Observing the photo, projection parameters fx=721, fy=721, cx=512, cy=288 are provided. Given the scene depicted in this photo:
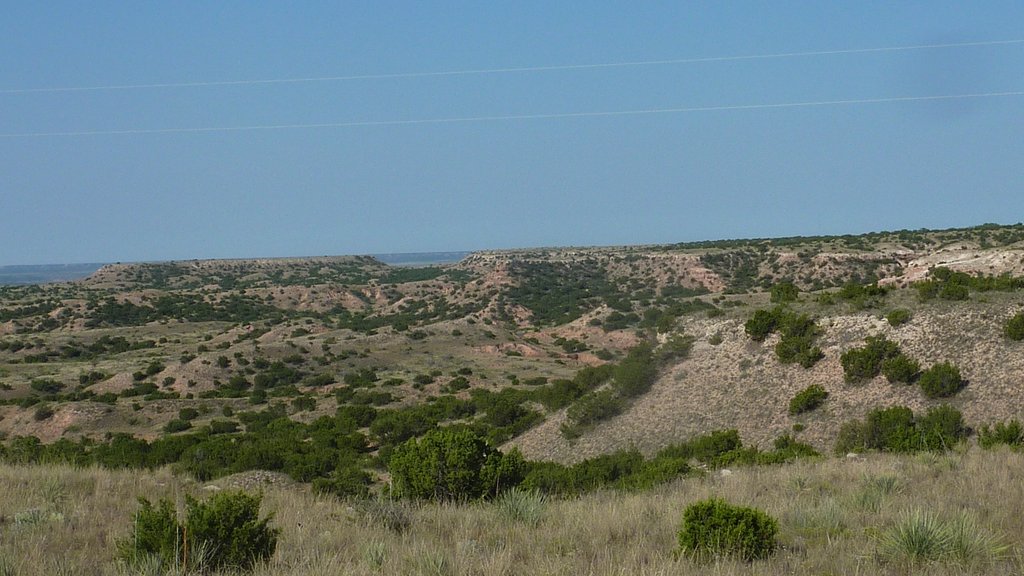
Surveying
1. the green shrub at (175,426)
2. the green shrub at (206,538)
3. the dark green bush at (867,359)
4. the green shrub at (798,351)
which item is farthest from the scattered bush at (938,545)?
the green shrub at (175,426)

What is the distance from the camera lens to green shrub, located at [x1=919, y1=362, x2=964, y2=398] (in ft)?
65.3

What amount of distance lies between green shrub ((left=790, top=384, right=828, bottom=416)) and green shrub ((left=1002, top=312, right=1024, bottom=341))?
5.64 m

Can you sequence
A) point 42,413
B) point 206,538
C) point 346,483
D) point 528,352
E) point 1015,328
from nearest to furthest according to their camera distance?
point 206,538
point 346,483
point 1015,328
point 42,413
point 528,352

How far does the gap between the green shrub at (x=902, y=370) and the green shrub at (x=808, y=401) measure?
73.7 inches

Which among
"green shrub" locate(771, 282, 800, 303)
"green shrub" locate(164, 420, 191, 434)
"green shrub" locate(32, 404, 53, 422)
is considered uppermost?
"green shrub" locate(771, 282, 800, 303)

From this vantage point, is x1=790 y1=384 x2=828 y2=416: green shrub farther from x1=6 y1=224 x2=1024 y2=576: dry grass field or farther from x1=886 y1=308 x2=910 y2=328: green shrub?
x1=886 y1=308 x2=910 y2=328: green shrub

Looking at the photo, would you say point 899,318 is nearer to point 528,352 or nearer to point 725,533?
point 725,533

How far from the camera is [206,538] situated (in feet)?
20.9

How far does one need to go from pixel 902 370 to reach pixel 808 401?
275cm

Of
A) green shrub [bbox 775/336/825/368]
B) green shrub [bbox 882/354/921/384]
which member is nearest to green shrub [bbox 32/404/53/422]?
green shrub [bbox 775/336/825/368]

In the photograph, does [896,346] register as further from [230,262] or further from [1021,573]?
[230,262]

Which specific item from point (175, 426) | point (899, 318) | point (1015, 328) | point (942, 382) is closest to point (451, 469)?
point (942, 382)

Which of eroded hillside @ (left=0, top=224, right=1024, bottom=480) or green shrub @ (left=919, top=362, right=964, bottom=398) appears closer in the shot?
green shrub @ (left=919, top=362, right=964, bottom=398)

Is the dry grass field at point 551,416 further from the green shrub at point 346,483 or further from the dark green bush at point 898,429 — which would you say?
the dark green bush at point 898,429
